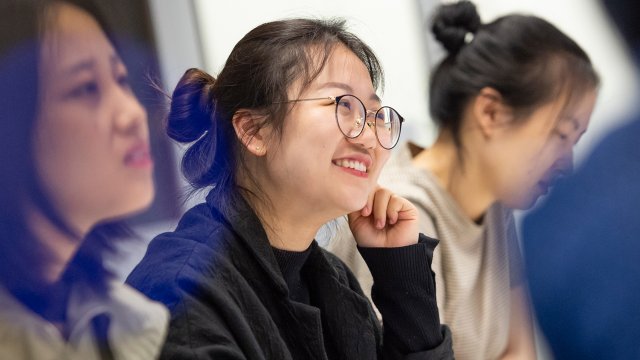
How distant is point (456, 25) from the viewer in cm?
121

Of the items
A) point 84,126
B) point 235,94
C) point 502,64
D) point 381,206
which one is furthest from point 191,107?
point 502,64

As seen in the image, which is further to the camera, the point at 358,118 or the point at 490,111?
the point at 490,111

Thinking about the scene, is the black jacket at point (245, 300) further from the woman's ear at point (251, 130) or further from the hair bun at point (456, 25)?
the hair bun at point (456, 25)

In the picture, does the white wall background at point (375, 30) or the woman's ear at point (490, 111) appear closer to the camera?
the white wall background at point (375, 30)

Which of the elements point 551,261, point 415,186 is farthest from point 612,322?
point 415,186

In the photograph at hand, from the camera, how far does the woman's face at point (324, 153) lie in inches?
29.4

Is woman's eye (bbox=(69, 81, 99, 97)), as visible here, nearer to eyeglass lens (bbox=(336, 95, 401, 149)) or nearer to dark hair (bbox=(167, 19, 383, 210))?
dark hair (bbox=(167, 19, 383, 210))

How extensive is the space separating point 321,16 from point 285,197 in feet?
0.78

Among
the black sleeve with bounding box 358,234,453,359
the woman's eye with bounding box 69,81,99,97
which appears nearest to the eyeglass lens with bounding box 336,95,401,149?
the black sleeve with bounding box 358,234,453,359

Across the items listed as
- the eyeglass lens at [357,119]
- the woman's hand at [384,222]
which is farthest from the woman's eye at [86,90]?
the woman's hand at [384,222]

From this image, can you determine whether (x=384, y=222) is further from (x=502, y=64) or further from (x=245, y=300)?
(x=502, y=64)

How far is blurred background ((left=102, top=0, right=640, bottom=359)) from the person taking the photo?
0.70 meters

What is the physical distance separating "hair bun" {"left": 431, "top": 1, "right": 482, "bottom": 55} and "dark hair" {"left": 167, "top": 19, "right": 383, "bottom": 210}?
478 millimetres

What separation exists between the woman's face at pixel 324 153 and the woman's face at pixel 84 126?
0.15m
